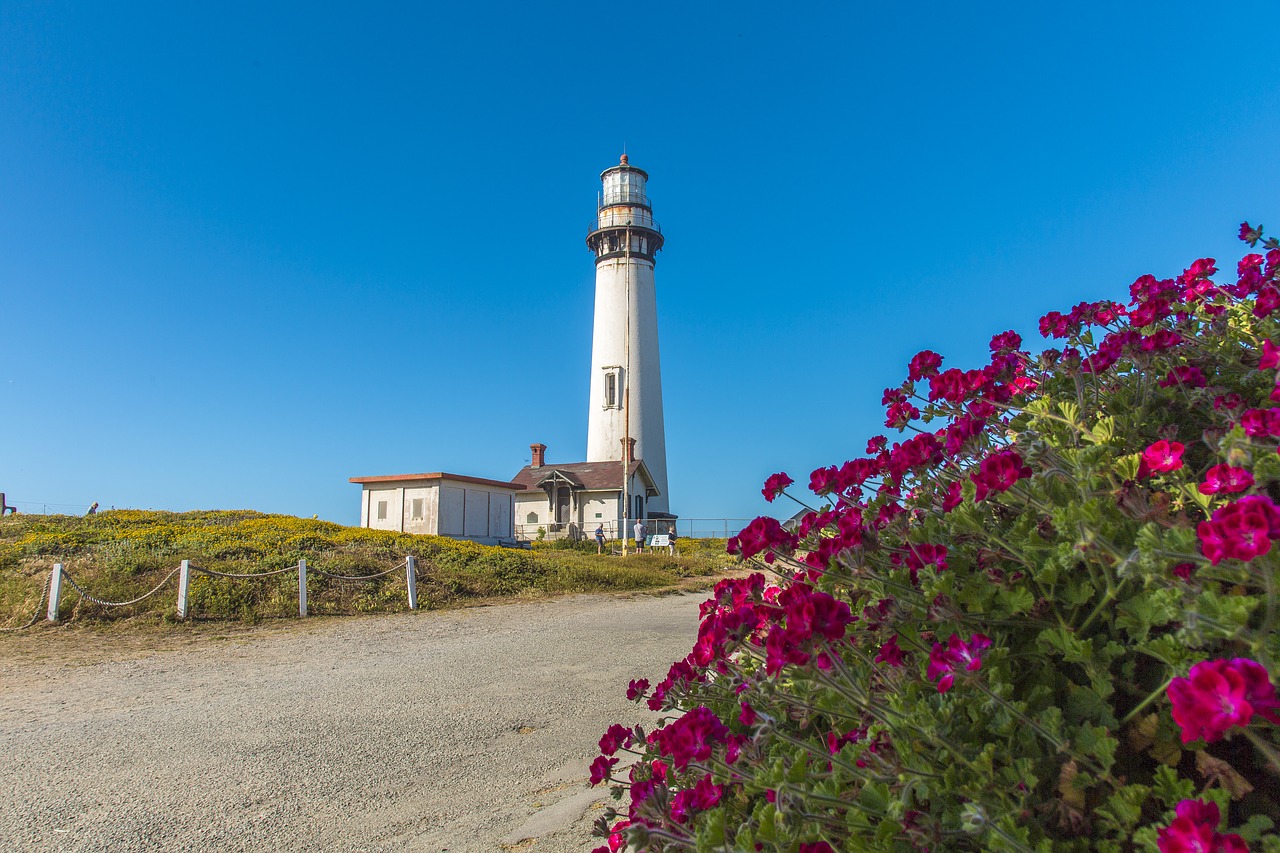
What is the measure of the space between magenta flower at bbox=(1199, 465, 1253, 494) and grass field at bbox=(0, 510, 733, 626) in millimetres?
12385

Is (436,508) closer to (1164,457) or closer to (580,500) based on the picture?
(580,500)

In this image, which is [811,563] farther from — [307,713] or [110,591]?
[110,591]

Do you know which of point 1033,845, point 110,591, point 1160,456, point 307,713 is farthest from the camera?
point 110,591

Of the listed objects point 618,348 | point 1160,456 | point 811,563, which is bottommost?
point 811,563

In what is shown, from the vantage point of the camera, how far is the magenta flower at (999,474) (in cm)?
175

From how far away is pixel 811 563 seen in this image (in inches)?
103

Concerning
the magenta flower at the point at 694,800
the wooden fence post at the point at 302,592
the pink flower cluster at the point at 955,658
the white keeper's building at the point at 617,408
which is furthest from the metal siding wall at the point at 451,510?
the pink flower cluster at the point at 955,658

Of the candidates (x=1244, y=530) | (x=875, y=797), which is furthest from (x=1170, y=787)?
(x=1244, y=530)

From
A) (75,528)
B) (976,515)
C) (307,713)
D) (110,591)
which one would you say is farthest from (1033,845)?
(75,528)

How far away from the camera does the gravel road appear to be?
3.84 meters

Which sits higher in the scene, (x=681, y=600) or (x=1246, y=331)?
(x=1246, y=331)

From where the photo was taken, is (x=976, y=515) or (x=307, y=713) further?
(x=307, y=713)

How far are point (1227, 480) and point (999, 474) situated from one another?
1.40 feet

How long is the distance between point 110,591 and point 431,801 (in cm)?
1052
